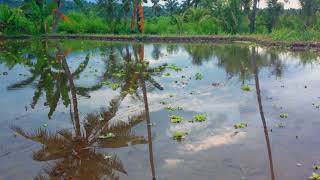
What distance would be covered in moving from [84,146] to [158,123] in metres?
2.42

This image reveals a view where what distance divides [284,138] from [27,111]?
22.4ft

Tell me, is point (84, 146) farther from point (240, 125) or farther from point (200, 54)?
point (200, 54)

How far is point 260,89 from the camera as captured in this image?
Result: 14383 mm

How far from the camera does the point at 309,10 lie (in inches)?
1351

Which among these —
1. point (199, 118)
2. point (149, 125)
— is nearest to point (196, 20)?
point (199, 118)

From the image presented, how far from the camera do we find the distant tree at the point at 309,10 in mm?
34094

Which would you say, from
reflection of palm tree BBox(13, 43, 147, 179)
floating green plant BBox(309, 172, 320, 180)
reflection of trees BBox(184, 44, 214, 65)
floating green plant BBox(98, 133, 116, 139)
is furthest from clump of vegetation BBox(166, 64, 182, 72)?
floating green plant BBox(309, 172, 320, 180)

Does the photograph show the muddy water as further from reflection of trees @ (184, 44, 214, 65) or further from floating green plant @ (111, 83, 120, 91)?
reflection of trees @ (184, 44, 214, 65)

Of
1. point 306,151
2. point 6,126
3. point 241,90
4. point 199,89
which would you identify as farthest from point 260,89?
point 6,126

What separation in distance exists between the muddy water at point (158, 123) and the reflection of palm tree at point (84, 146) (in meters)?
0.02

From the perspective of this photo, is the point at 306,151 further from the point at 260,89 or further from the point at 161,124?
the point at 260,89

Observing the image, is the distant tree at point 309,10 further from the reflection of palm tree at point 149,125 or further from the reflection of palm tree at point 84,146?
the reflection of palm tree at point 84,146

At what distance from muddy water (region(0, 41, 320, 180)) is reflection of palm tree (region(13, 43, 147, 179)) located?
0.06 feet

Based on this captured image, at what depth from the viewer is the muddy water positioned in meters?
7.31
